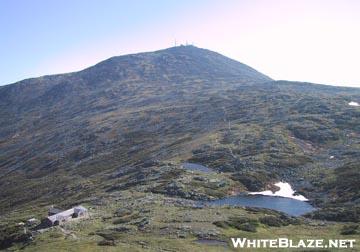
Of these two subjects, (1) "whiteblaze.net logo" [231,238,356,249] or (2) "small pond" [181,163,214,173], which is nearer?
(1) "whiteblaze.net logo" [231,238,356,249]

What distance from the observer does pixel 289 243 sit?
5984 centimetres

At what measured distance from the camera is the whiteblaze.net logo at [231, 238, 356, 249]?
57750 mm

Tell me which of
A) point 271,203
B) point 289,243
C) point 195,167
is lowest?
point 271,203

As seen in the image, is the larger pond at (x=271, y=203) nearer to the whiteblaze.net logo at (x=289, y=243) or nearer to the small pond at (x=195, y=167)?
the small pond at (x=195, y=167)

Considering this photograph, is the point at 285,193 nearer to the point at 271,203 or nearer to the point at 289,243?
the point at 271,203

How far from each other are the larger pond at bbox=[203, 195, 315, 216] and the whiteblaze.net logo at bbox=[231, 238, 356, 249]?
2471cm

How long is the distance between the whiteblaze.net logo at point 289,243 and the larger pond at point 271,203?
81.1 feet

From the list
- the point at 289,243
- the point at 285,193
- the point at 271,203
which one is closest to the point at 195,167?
the point at 285,193

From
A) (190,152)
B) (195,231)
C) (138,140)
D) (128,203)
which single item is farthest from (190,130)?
(195,231)

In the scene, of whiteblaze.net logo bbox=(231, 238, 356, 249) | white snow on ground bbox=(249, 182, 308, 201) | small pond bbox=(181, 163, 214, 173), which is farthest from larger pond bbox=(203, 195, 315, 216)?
whiteblaze.net logo bbox=(231, 238, 356, 249)

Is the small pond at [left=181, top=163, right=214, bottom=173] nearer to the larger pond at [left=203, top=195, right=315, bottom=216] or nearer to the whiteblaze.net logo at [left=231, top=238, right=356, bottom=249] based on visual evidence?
the larger pond at [left=203, top=195, right=315, bottom=216]

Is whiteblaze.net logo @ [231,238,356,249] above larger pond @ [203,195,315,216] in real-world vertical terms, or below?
above

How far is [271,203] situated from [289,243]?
112ft

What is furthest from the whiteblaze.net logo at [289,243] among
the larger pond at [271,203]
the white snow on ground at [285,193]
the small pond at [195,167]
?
the small pond at [195,167]
